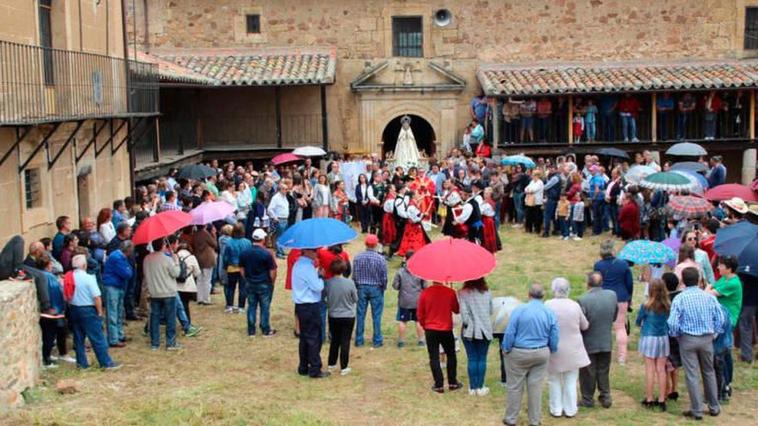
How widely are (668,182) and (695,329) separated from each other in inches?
320

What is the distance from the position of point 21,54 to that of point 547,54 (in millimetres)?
17806

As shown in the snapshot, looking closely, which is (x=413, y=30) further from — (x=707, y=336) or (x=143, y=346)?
(x=707, y=336)

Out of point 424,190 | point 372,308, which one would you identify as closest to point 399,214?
point 424,190

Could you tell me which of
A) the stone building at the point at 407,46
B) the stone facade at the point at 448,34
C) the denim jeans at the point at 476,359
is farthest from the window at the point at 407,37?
the denim jeans at the point at 476,359

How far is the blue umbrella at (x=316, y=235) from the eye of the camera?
1117 cm

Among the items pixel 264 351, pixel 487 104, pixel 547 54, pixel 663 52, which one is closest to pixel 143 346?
pixel 264 351

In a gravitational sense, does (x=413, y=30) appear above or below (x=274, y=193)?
above

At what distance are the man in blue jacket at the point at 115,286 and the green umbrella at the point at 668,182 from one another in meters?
9.56

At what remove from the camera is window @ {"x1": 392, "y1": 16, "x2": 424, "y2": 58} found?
27.2 meters

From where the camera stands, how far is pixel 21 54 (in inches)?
493

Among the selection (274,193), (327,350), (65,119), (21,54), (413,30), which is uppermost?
(413,30)

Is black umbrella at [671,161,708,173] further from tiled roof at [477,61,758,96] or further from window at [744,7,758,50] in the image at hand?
window at [744,7,758,50]

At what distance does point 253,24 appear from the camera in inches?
1076

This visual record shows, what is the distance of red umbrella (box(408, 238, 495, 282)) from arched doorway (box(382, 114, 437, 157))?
60.7ft
